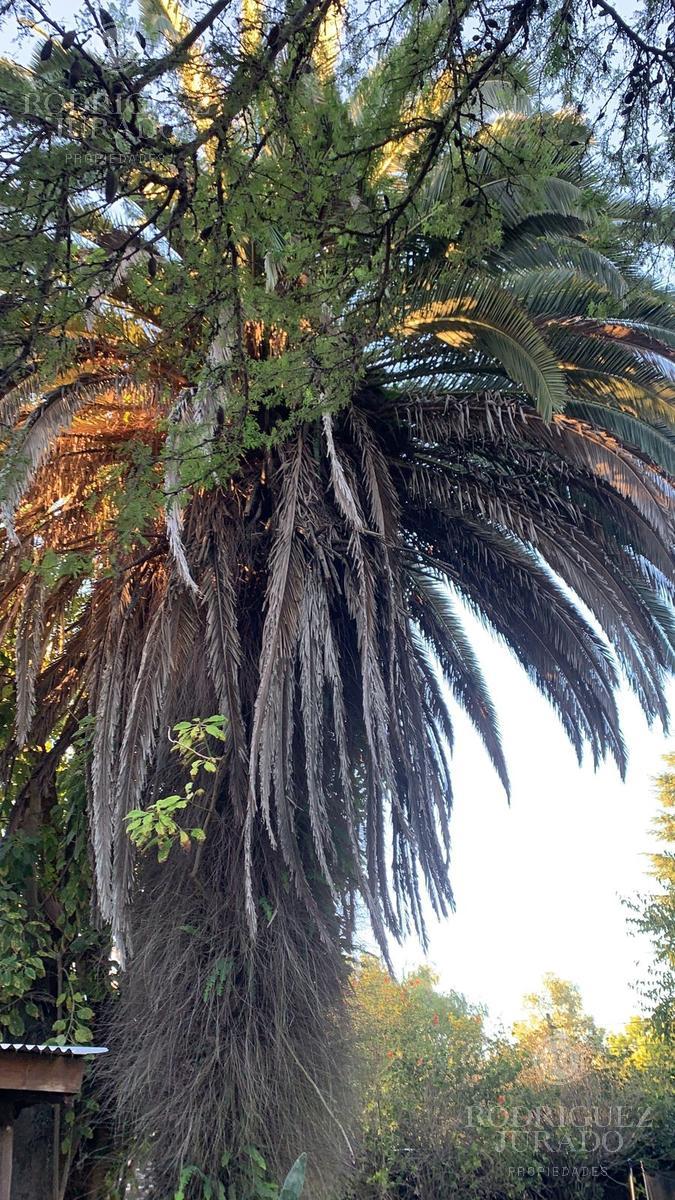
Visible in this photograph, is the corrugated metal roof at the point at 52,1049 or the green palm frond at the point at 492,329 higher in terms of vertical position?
the green palm frond at the point at 492,329

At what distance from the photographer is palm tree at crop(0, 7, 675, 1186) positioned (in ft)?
17.3

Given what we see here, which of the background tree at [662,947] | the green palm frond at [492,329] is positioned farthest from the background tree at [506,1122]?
the green palm frond at [492,329]

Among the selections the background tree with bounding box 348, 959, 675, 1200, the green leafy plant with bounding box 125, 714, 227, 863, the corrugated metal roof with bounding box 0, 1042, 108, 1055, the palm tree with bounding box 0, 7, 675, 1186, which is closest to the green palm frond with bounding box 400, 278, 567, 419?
the palm tree with bounding box 0, 7, 675, 1186

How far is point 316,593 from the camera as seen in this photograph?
5863mm

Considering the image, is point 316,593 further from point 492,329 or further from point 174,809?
point 492,329

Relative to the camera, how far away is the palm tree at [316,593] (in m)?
5.29

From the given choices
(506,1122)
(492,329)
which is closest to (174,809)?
(492,329)

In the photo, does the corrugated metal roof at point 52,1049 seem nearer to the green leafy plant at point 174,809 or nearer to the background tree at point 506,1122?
the green leafy plant at point 174,809

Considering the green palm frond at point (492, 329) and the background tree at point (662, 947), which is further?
the background tree at point (662, 947)

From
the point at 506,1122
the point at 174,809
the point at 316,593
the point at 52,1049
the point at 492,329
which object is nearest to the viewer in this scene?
the point at 52,1049

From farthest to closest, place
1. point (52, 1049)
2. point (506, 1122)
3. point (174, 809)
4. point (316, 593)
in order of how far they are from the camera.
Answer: point (506, 1122) < point (316, 593) < point (174, 809) < point (52, 1049)

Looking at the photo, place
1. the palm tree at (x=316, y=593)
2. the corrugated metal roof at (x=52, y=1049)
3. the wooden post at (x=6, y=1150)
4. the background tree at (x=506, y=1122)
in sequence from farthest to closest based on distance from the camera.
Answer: the background tree at (x=506, y=1122) < the palm tree at (x=316, y=593) < the wooden post at (x=6, y=1150) < the corrugated metal roof at (x=52, y=1049)

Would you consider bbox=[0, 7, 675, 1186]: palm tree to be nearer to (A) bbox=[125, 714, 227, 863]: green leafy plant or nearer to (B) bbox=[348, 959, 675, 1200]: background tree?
(A) bbox=[125, 714, 227, 863]: green leafy plant

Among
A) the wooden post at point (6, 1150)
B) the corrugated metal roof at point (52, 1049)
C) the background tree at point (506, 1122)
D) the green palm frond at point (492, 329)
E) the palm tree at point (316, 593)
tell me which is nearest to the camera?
the corrugated metal roof at point (52, 1049)
